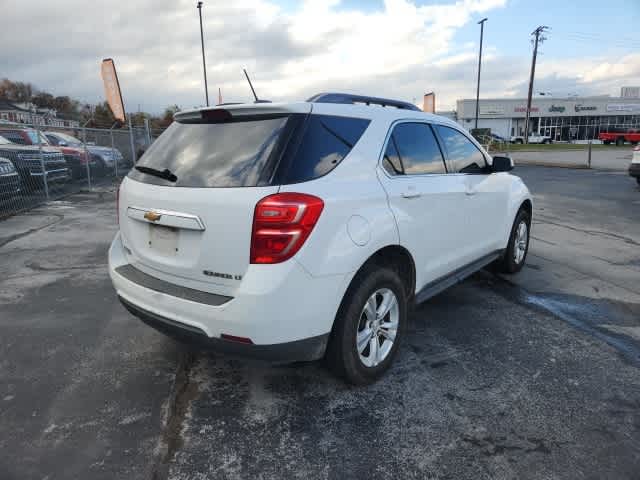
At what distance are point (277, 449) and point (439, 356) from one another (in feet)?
4.87

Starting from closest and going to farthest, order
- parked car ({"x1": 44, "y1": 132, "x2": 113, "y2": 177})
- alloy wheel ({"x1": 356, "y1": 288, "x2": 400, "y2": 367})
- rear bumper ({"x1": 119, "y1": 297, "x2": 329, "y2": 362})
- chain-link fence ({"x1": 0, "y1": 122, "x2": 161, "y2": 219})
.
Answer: rear bumper ({"x1": 119, "y1": 297, "x2": 329, "y2": 362})
alloy wheel ({"x1": 356, "y1": 288, "x2": 400, "y2": 367})
chain-link fence ({"x1": 0, "y1": 122, "x2": 161, "y2": 219})
parked car ({"x1": 44, "y1": 132, "x2": 113, "y2": 177})

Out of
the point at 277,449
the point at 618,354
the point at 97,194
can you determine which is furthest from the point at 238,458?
the point at 97,194

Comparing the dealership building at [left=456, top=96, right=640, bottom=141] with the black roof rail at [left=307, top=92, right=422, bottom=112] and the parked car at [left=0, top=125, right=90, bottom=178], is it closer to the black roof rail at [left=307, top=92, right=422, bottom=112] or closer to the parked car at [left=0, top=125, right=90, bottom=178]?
the parked car at [left=0, top=125, right=90, bottom=178]

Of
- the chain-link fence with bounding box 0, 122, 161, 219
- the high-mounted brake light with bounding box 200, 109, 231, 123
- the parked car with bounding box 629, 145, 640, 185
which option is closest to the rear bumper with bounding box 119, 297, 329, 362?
the high-mounted brake light with bounding box 200, 109, 231, 123

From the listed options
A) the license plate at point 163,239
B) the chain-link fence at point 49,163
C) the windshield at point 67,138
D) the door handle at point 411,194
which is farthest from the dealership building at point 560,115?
the license plate at point 163,239

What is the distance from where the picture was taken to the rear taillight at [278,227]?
2289 millimetres

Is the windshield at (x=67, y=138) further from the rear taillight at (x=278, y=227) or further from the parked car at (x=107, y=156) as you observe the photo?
the rear taillight at (x=278, y=227)

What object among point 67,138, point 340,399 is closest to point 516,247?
point 340,399

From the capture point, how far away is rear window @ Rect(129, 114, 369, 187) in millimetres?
2422

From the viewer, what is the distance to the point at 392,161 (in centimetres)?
306

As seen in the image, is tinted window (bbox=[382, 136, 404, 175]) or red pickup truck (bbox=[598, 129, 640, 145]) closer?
tinted window (bbox=[382, 136, 404, 175])

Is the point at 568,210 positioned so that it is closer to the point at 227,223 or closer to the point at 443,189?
the point at 443,189

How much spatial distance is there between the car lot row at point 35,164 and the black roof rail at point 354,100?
27.0 feet

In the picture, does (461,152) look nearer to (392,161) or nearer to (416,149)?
(416,149)
